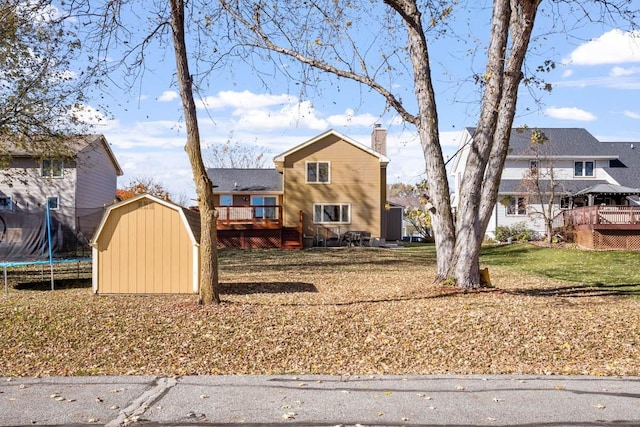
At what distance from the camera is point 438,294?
11.8 m

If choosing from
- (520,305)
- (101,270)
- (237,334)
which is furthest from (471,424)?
(101,270)

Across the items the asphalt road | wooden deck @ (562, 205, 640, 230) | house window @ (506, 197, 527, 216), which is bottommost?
the asphalt road

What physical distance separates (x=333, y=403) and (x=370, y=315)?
3.98 metres

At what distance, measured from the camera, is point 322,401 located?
580cm

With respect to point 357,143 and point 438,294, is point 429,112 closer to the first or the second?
point 438,294

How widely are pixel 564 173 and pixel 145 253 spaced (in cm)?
3165

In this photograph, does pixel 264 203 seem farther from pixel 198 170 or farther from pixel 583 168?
pixel 198 170

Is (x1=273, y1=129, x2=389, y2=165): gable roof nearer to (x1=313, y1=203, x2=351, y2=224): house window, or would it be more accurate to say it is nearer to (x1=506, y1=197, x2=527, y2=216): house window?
(x1=313, y1=203, x2=351, y2=224): house window

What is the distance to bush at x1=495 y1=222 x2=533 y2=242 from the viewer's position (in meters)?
36.6

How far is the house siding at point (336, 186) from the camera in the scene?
34.6 m

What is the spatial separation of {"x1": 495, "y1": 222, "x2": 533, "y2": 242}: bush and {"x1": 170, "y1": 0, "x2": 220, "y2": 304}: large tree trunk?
28784 millimetres

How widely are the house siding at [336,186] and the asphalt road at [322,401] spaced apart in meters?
27.9

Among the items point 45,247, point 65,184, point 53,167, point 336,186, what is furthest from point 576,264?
point 65,184

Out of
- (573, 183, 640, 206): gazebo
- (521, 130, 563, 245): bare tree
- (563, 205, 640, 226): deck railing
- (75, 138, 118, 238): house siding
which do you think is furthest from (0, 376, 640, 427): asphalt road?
(573, 183, 640, 206): gazebo
